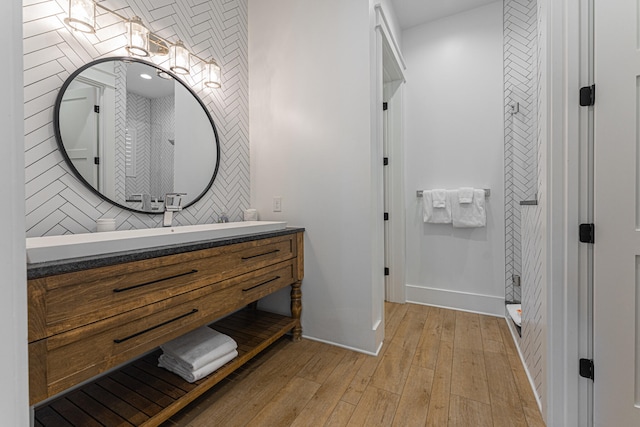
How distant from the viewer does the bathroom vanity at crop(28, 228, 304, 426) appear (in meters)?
0.85

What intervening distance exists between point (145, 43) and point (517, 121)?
112 inches

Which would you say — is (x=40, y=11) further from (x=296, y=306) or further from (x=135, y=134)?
(x=296, y=306)

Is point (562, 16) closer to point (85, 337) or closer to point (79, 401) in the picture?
point (85, 337)

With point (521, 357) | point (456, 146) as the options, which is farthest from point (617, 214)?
point (456, 146)

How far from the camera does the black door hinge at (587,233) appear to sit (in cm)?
116

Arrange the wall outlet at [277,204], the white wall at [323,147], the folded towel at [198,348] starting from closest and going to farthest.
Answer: the folded towel at [198,348] < the white wall at [323,147] < the wall outlet at [277,204]

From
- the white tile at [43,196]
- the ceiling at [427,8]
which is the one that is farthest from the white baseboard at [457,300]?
the white tile at [43,196]

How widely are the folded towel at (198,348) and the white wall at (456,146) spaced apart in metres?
2.03

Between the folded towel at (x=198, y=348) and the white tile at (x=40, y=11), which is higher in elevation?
the white tile at (x=40, y=11)

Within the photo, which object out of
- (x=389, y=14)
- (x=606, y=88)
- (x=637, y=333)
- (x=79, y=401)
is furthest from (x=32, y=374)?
(x=389, y=14)

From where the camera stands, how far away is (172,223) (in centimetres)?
180

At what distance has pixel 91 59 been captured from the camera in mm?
1410

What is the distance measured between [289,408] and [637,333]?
149 cm

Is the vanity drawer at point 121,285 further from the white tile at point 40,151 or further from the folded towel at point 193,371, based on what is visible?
the white tile at point 40,151
